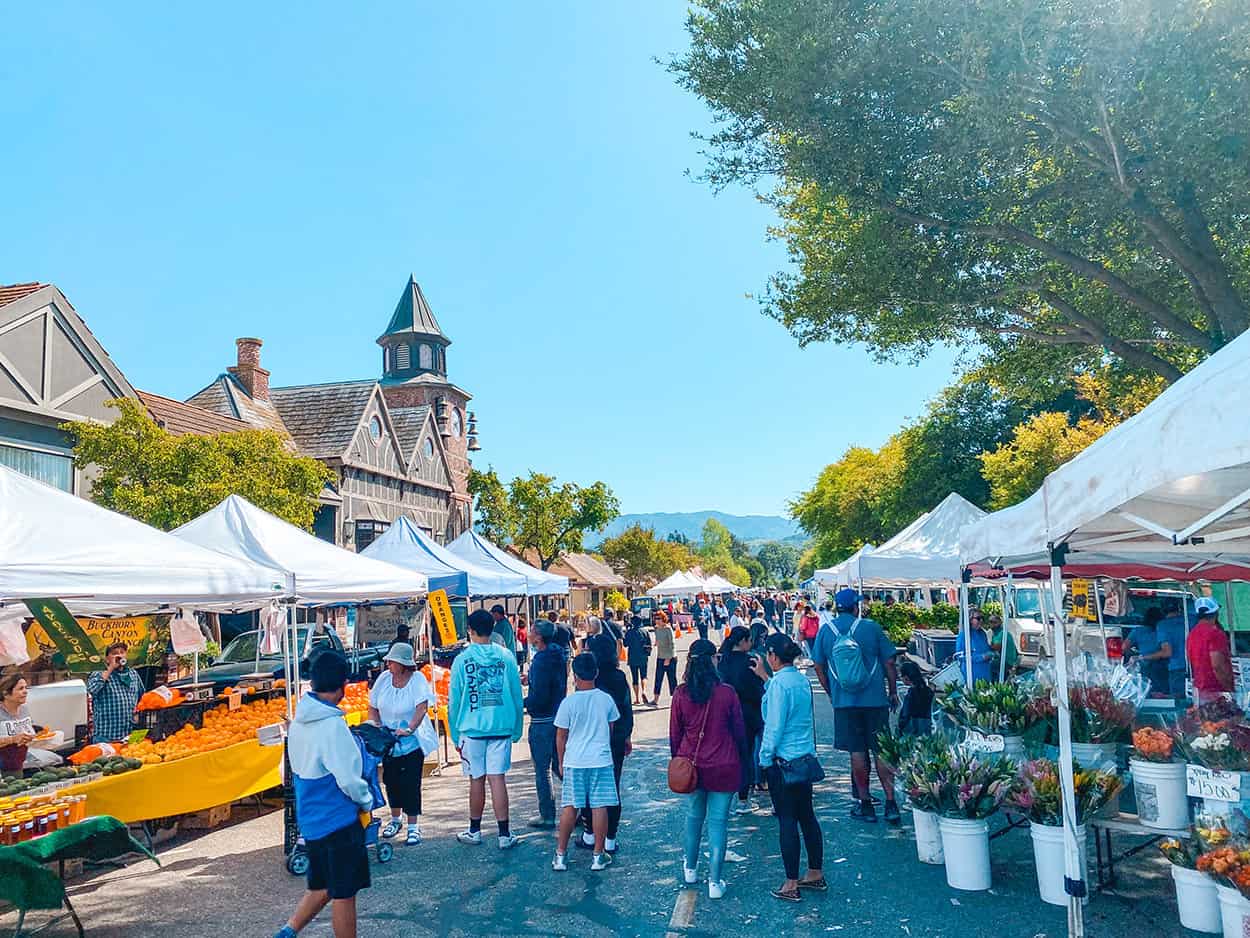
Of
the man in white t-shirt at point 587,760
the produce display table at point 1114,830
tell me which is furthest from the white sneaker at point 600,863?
the produce display table at point 1114,830

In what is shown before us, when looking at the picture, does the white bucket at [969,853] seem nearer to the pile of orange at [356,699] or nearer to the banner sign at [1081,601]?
the pile of orange at [356,699]

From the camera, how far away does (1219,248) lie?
10984 millimetres

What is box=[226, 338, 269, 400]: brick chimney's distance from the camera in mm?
35031

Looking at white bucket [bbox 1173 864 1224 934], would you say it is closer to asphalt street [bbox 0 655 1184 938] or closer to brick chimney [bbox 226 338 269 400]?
asphalt street [bbox 0 655 1184 938]

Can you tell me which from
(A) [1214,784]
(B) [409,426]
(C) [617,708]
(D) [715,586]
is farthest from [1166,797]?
(B) [409,426]

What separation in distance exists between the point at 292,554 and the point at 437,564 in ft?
19.7

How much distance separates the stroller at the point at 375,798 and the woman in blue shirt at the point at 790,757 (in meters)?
2.72

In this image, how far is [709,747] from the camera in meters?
5.70

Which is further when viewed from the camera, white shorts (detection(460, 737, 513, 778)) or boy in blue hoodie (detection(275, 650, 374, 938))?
white shorts (detection(460, 737, 513, 778))

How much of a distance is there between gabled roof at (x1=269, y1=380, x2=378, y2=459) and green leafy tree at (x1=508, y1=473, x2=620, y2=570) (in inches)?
448

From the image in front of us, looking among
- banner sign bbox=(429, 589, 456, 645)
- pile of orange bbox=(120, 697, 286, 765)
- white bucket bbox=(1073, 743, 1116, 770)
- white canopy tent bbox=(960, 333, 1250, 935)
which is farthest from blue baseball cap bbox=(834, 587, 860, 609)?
banner sign bbox=(429, 589, 456, 645)

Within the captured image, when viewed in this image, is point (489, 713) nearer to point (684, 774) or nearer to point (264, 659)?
point (684, 774)

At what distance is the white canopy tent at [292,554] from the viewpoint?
959 cm

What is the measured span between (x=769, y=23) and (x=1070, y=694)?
759 centimetres
